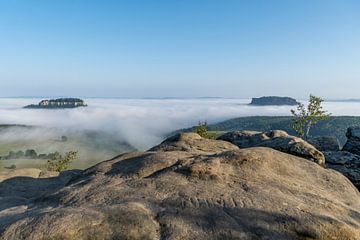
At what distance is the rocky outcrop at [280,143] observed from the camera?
1374 inches

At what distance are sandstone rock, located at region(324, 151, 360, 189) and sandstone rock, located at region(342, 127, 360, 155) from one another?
6680mm

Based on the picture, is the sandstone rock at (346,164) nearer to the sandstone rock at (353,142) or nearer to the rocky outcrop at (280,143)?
the rocky outcrop at (280,143)

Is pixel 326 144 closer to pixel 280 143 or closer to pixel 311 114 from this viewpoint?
pixel 280 143

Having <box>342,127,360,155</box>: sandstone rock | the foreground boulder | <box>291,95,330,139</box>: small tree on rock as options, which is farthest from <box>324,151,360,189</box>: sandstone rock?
<box>291,95,330,139</box>: small tree on rock

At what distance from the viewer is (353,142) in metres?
46.6

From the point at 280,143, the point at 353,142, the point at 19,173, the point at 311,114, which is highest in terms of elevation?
the point at 280,143

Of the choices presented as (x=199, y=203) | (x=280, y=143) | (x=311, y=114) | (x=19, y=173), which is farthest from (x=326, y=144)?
(x=311, y=114)

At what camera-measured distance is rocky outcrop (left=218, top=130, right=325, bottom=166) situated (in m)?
34.9

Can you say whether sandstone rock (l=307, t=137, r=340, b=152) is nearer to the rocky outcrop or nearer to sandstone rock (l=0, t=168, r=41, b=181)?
the rocky outcrop

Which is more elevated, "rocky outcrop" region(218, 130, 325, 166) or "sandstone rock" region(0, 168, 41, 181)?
"rocky outcrop" region(218, 130, 325, 166)

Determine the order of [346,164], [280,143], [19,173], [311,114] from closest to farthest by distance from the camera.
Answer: [346,164]
[280,143]
[19,173]
[311,114]

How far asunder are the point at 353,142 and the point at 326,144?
13.9 ft

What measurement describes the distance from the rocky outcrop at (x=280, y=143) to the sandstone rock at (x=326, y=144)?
807 cm

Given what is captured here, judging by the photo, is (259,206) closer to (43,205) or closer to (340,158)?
(43,205)
